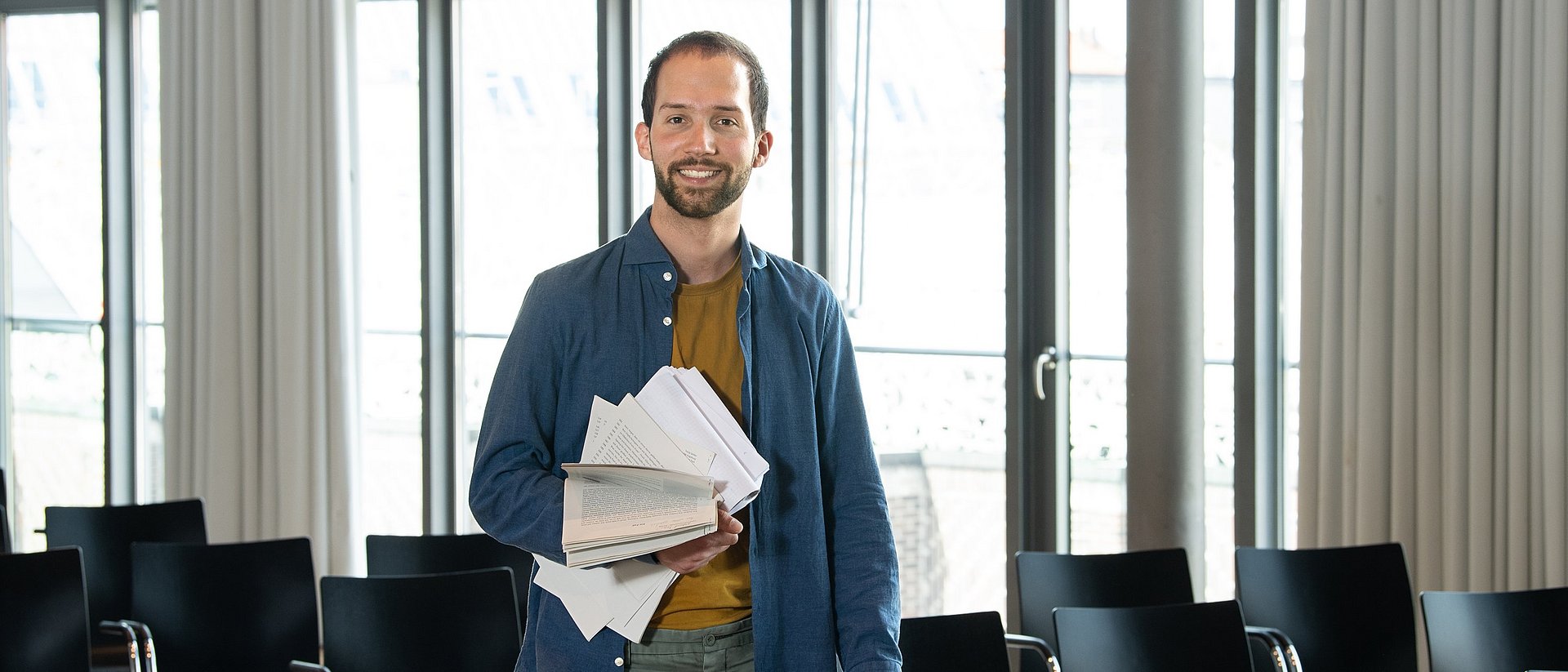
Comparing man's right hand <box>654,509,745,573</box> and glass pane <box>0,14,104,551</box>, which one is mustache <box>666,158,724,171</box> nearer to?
man's right hand <box>654,509,745,573</box>

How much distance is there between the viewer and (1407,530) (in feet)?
12.6

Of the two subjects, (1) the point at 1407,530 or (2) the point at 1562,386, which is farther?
(1) the point at 1407,530

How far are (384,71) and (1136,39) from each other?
3.30 metres

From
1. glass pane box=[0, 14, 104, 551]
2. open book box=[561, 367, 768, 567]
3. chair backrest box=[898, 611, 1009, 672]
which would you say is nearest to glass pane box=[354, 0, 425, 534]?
glass pane box=[0, 14, 104, 551]

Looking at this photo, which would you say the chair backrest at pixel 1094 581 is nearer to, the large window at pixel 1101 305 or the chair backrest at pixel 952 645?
the chair backrest at pixel 952 645

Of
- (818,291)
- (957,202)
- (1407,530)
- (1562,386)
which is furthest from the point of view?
(957,202)

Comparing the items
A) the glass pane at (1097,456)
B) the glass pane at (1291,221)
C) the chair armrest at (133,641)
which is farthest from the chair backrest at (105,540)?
the glass pane at (1291,221)

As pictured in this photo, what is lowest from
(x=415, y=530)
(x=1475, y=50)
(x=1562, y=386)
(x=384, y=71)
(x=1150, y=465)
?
(x=415, y=530)

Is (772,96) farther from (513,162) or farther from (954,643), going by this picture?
(954,643)

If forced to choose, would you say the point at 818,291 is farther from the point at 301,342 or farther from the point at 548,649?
the point at 301,342

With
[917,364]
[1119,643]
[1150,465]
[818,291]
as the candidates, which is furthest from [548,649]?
[917,364]

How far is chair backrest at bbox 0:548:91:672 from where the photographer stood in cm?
325

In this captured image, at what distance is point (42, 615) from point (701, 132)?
8.39ft

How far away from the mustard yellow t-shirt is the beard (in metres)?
0.11
